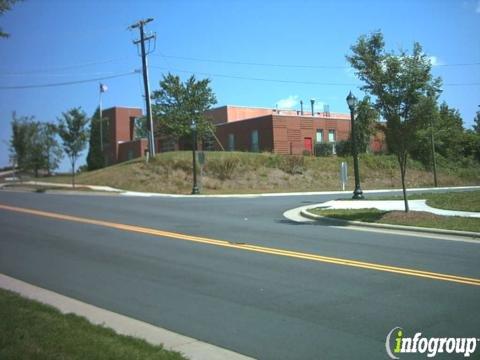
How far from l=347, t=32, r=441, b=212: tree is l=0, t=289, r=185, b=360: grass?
12117mm

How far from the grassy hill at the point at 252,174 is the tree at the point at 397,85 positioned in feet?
68.1

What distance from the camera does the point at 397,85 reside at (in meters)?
15.9

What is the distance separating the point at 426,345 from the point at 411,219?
10.1 metres

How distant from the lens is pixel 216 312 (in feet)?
22.6

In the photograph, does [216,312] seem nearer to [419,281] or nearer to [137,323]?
[137,323]

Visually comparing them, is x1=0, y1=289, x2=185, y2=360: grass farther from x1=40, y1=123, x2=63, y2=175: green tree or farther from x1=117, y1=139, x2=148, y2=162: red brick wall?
x1=117, y1=139, x2=148, y2=162: red brick wall

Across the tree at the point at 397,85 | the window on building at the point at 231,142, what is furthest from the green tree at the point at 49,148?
the tree at the point at 397,85

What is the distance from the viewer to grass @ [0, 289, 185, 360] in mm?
5031

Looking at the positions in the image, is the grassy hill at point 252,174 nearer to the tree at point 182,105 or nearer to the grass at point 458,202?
the tree at point 182,105

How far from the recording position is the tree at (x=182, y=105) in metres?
43.6

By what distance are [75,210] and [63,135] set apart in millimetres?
19835

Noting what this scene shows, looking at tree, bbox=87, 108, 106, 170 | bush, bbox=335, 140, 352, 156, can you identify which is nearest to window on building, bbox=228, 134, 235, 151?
bush, bbox=335, 140, 352, 156

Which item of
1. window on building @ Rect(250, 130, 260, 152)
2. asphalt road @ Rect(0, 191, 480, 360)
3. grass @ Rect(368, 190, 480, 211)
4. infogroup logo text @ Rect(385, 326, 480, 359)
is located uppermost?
window on building @ Rect(250, 130, 260, 152)

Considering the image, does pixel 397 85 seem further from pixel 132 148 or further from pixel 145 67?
pixel 132 148
